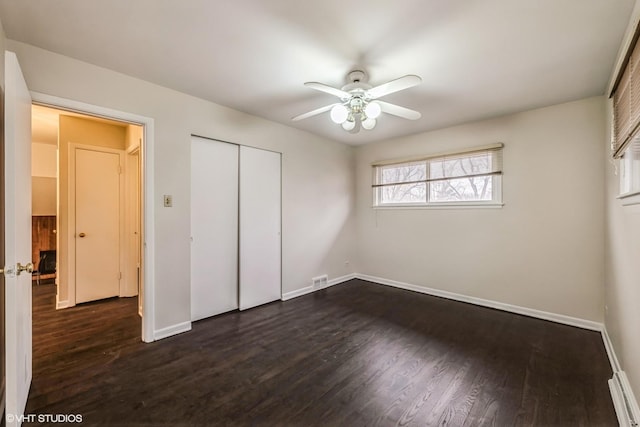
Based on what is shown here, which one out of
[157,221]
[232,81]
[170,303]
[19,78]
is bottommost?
[170,303]

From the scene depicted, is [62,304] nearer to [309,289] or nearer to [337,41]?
[309,289]

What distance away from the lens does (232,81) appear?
2.53m

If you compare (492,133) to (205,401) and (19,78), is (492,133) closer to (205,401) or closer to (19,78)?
(205,401)

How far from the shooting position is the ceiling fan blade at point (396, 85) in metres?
1.87

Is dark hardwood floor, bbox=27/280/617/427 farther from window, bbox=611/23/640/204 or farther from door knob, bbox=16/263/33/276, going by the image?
window, bbox=611/23/640/204

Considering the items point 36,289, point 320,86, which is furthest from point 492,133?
point 36,289

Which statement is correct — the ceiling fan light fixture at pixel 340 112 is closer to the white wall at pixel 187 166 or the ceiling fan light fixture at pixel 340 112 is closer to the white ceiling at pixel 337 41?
the white ceiling at pixel 337 41

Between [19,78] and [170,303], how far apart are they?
2054mm

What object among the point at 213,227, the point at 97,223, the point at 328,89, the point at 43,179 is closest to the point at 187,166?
the point at 213,227

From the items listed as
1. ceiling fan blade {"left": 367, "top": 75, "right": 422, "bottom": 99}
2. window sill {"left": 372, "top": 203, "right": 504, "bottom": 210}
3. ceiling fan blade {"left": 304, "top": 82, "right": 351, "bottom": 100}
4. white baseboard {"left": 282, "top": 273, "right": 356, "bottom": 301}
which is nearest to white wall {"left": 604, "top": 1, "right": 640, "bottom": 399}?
window sill {"left": 372, "top": 203, "right": 504, "bottom": 210}

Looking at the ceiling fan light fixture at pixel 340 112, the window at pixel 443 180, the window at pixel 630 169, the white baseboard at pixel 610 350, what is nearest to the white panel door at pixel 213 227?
the ceiling fan light fixture at pixel 340 112

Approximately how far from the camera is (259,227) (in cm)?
357

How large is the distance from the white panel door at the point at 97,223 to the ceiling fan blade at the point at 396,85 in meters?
3.79

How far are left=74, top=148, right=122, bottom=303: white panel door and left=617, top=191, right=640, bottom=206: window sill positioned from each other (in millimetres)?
5307
